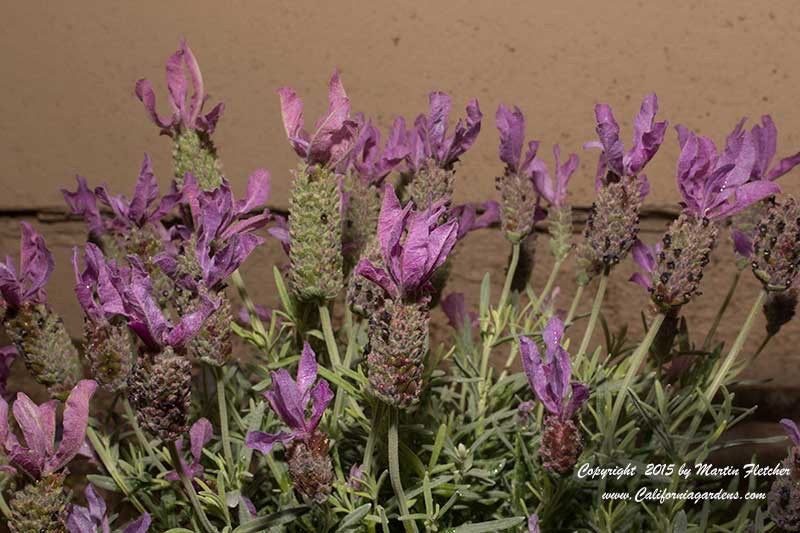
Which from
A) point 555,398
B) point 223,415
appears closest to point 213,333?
point 223,415

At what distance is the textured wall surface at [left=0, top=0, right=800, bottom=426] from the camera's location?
4.91 ft

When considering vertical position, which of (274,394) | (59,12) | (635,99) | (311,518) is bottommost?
(311,518)

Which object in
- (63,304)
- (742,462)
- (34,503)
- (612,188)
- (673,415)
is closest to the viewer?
(34,503)

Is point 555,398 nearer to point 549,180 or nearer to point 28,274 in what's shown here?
point 549,180

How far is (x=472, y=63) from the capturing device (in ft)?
5.04

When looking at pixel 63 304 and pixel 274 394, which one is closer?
pixel 274 394

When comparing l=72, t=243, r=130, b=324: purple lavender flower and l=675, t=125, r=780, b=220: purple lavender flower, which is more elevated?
l=675, t=125, r=780, b=220: purple lavender flower

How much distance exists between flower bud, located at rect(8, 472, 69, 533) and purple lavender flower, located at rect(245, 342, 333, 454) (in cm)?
15

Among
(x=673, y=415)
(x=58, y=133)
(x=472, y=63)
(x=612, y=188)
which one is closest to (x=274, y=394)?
(x=612, y=188)

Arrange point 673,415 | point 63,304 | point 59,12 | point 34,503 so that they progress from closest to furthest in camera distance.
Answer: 1. point 34,503
2. point 673,415
3. point 59,12
4. point 63,304

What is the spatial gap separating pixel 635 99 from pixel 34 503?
1148 millimetres

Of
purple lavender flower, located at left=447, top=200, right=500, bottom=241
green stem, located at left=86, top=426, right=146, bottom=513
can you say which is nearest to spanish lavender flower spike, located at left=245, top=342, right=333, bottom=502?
green stem, located at left=86, top=426, right=146, bottom=513

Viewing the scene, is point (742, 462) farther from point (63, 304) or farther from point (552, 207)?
point (63, 304)

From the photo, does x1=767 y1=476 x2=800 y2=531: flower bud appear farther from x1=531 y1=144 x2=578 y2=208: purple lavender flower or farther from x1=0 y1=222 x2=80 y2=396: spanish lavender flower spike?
x1=0 y1=222 x2=80 y2=396: spanish lavender flower spike
